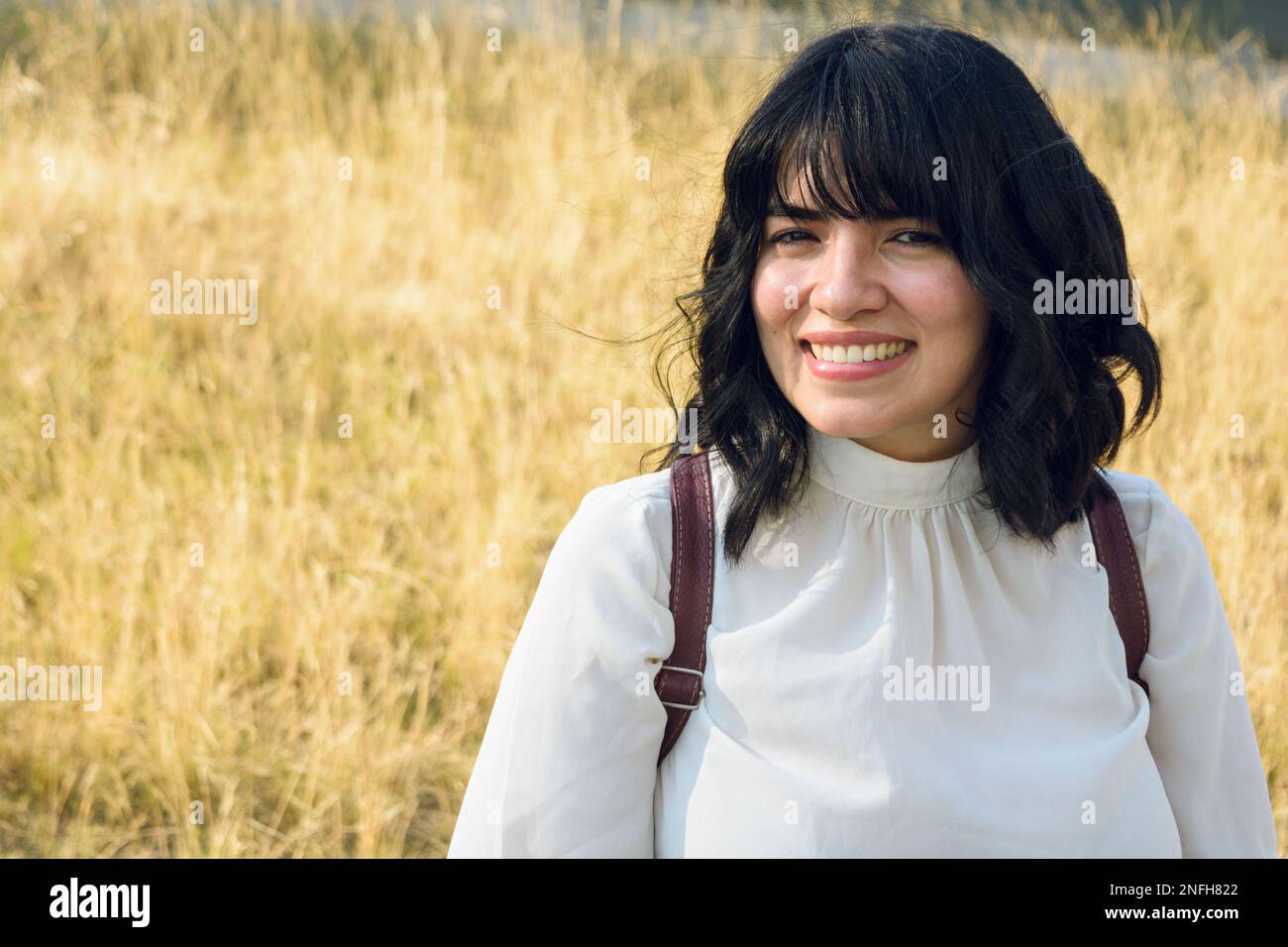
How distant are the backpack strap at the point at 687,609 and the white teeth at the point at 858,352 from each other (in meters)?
0.23

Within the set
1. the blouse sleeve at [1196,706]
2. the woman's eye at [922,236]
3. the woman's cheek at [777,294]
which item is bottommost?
the blouse sleeve at [1196,706]

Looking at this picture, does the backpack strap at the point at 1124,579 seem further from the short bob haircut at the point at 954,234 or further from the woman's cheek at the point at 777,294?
the woman's cheek at the point at 777,294

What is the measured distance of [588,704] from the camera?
147 centimetres

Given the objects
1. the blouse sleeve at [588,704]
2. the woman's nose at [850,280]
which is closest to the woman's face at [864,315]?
the woman's nose at [850,280]

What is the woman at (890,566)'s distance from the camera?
4.89 feet

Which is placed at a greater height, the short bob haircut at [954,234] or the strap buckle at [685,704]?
the short bob haircut at [954,234]

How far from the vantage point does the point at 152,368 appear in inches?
167

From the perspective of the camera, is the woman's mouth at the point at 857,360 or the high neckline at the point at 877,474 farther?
the high neckline at the point at 877,474

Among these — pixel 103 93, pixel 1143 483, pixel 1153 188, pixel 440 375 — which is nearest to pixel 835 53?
pixel 1143 483

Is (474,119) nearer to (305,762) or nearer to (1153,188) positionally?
(1153,188)

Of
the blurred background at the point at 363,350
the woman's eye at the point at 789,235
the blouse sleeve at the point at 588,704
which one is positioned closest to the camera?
the blouse sleeve at the point at 588,704

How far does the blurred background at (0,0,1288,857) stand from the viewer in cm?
302

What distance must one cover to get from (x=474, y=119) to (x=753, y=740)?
475cm

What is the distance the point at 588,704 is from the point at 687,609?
158 millimetres
